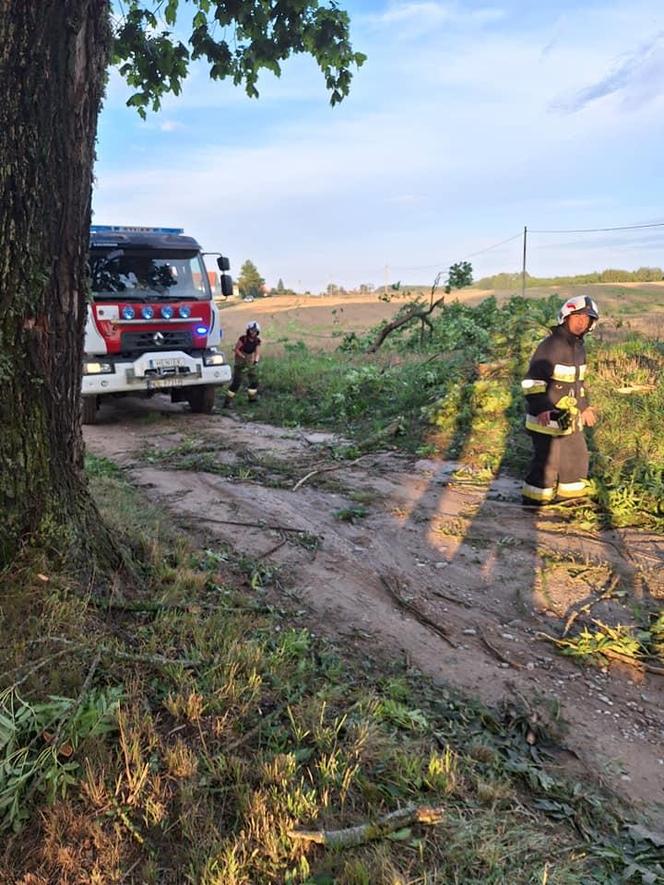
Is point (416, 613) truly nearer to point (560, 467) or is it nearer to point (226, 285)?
point (560, 467)

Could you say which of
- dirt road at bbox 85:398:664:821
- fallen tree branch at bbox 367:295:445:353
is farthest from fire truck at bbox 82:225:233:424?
fallen tree branch at bbox 367:295:445:353

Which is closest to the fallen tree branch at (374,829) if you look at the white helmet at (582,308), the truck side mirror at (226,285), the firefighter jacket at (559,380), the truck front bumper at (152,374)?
the firefighter jacket at (559,380)

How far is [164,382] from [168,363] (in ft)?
1.04

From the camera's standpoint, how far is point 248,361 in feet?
40.2

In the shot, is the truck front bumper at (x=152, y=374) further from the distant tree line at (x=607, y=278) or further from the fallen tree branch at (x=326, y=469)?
the distant tree line at (x=607, y=278)

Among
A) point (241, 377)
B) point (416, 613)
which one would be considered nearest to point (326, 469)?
point (416, 613)

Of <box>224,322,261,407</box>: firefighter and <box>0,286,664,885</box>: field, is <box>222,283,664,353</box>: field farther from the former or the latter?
<box>0,286,664,885</box>: field

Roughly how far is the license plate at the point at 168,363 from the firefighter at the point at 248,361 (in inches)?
77.5

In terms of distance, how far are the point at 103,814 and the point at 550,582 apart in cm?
355

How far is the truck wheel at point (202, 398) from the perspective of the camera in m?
11.0

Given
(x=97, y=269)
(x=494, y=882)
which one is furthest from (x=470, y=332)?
(x=494, y=882)

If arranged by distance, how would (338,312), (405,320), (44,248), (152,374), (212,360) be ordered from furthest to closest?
(338,312)
(405,320)
(212,360)
(152,374)
(44,248)

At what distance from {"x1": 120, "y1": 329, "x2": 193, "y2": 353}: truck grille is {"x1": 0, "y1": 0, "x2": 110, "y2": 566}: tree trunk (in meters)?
7.10

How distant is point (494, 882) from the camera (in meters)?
1.83
